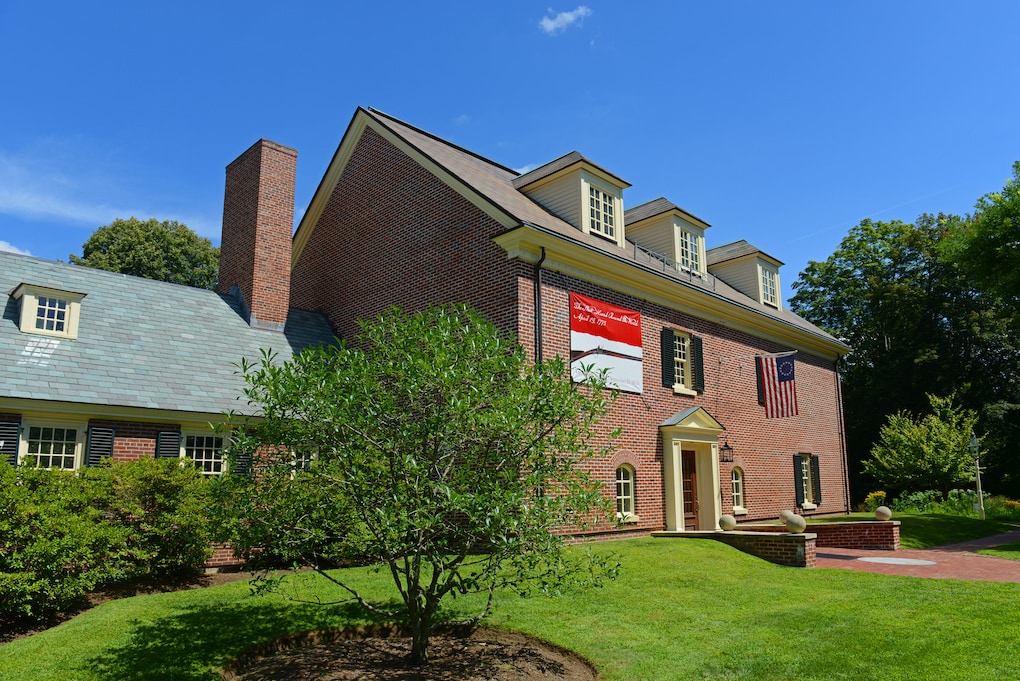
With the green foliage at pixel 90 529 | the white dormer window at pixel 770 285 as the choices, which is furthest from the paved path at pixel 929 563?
the green foliage at pixel 90 529

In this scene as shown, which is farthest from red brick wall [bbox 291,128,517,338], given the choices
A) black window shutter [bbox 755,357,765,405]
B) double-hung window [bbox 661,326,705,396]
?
black window shutter [bbox 755,357,765,405]

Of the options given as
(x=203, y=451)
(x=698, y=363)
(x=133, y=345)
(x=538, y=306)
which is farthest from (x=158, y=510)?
(x=698, y=363)

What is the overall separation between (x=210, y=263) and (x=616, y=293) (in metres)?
28.9

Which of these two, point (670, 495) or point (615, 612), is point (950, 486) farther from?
point (615, 612)

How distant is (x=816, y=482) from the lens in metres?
23.6

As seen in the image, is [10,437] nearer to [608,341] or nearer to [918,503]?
[608,341]

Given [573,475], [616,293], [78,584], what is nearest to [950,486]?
[616,293]

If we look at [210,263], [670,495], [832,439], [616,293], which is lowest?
[670,495]

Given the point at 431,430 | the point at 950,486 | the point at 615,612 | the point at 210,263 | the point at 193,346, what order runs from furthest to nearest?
the point at 210,263, the point at 950,486, the point at 193,346, the point at 615,612, the point at 431,430

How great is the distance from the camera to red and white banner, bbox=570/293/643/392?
14953mm

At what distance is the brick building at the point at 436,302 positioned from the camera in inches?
544

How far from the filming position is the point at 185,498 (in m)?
11.9

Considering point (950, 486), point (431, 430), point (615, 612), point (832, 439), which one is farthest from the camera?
point (950, 486)

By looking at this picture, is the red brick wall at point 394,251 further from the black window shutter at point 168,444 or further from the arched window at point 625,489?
the black window shutter at point 168,444
